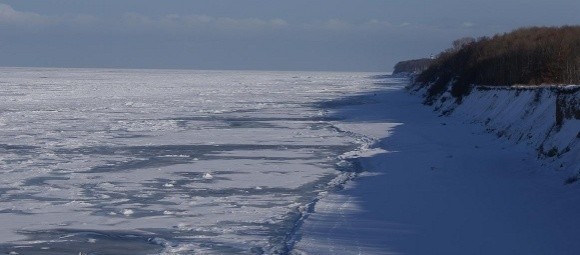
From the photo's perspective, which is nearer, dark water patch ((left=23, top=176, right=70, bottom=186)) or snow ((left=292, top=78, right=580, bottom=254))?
snow ((left=292, top=78, right=580, bottom=254))

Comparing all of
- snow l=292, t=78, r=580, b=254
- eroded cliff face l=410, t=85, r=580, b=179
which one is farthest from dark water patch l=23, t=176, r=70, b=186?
eroded cliff face l=410, t=85, r=580, b=179

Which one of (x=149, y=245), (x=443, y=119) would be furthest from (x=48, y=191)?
(x=443, y=119)

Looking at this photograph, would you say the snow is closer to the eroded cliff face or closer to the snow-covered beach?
the snow-covered beach

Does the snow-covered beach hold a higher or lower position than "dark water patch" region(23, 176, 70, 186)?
lower

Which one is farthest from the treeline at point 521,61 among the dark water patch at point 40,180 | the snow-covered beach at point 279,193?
the dark water patch at point 40,180

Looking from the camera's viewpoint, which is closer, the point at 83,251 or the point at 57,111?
the point at 83,251

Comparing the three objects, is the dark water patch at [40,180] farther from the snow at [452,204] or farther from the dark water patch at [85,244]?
the snow at [452,204]

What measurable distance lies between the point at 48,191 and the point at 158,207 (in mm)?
2600

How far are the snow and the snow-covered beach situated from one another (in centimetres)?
3

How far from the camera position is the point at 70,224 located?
41.1 feet

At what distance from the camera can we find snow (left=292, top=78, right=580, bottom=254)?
36.7ft

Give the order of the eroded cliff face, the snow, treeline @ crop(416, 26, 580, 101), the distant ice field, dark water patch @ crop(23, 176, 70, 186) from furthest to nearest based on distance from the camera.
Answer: treeline @ crop(416, 26, 580, 101) < the eroded cliff face < dark water patch @ crop(23, 176, 70, 186) < the distant ice field < the snow

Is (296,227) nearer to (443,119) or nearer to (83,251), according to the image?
(83,251)

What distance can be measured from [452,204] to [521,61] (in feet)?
79.3
